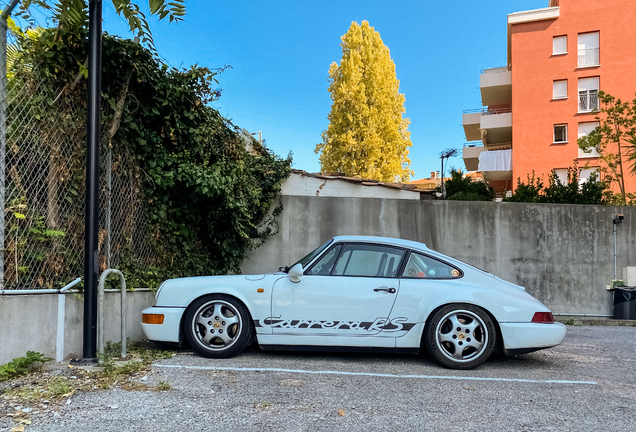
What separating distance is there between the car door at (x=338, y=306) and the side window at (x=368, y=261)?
0.01 meters

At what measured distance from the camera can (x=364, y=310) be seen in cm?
469

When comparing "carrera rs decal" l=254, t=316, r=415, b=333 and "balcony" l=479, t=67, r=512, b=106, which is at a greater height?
"balcony" l=479, t=67, r=512, b=106

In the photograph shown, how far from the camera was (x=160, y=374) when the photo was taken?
4152 millimetres

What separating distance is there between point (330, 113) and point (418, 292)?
2515 centimetres

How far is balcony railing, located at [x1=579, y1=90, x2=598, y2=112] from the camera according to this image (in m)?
26.5

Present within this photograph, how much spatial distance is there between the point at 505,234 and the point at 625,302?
2418 mm

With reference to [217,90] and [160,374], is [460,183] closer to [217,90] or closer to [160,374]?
[217,90]

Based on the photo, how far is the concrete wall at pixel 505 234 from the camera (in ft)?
28.7

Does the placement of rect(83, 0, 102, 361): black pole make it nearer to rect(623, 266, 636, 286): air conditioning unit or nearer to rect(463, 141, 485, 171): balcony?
rect(623, 266, 636, 286): air conditioning unit

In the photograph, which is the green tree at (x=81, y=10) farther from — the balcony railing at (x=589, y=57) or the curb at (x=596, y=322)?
the balcony railing at (x=589, y=57)

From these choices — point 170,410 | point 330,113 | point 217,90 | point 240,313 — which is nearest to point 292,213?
point 217,90

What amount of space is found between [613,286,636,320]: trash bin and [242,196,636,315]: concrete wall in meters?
0.18

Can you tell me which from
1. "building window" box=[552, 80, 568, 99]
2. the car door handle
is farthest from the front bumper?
"building window" box=[552, 80, 568, 99]

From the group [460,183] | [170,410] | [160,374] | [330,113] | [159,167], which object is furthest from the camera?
[330,113]
